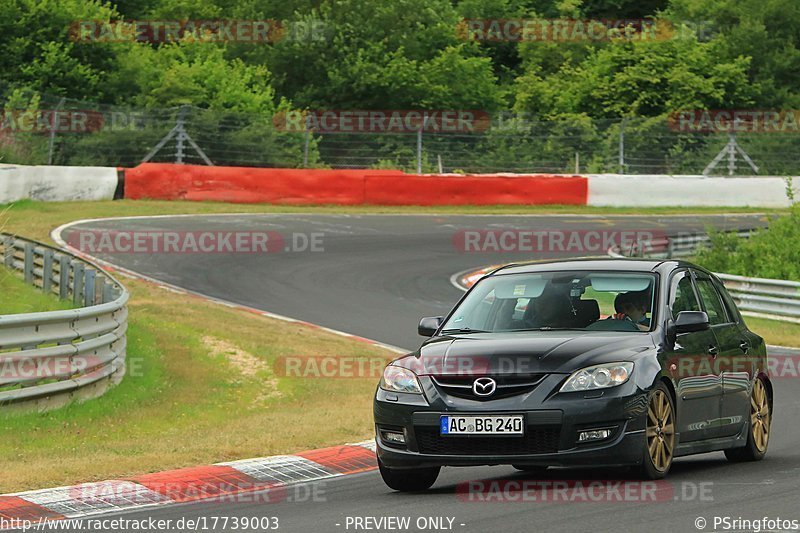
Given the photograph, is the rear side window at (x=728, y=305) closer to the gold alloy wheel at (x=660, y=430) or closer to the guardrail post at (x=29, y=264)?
the gold alloy wheel at (x=660, y=430)

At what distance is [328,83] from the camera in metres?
57.0

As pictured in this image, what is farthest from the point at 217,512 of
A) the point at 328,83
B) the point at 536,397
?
the point at 328,83

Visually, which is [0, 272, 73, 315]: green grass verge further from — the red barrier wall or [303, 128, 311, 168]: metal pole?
[303, 128, 311, 168]: metal pole

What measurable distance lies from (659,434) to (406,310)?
553 inches

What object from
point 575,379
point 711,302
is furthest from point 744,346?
point 575,379

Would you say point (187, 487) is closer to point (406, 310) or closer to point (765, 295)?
point (406, 310)

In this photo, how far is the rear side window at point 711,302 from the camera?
33.5 feet

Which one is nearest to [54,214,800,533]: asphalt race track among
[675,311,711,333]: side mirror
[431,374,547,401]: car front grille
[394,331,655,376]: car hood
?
[431,374,547,401]: car front grille

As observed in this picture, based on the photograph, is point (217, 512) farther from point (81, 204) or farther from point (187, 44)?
point (187, 44)

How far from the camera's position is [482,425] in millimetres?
8328

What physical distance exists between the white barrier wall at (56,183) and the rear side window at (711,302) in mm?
23181

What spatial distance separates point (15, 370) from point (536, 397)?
227 inches

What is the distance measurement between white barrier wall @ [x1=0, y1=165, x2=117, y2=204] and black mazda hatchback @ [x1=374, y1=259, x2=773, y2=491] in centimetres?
2340

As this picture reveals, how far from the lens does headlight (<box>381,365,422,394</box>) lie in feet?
28.6
